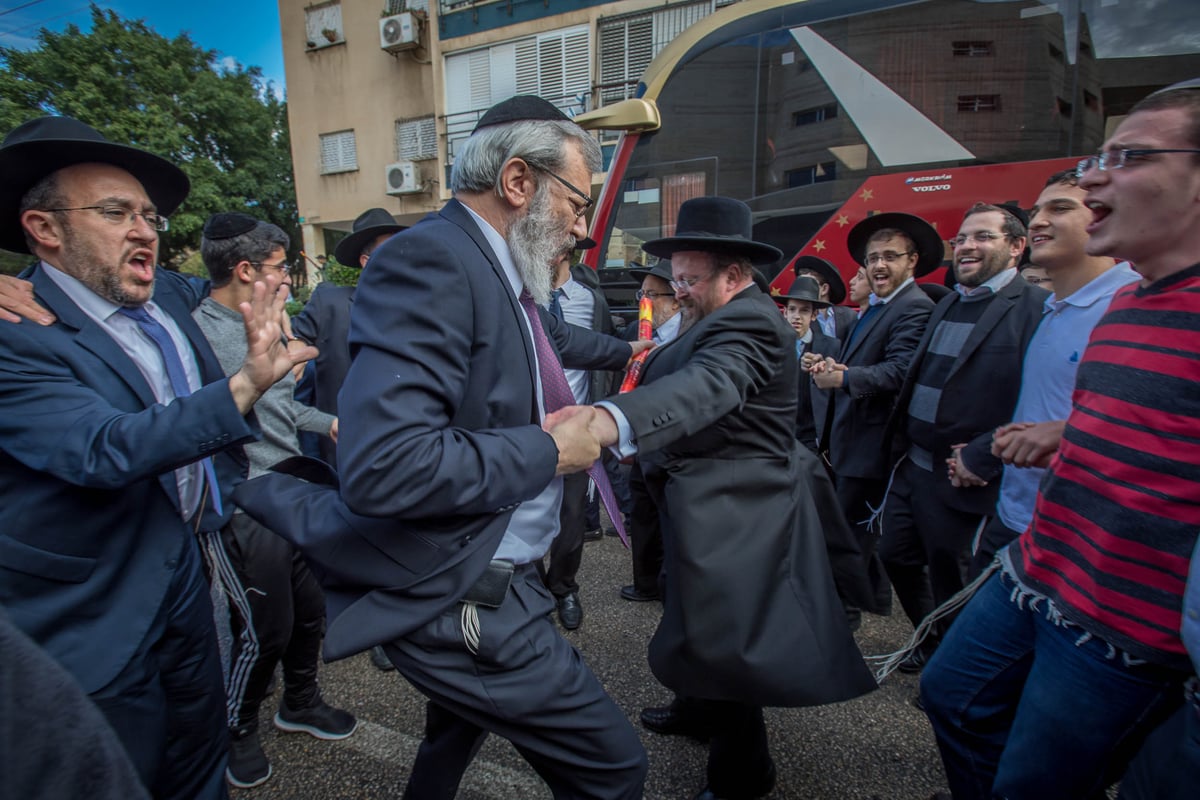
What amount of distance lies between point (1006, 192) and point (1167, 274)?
4146 millimetres

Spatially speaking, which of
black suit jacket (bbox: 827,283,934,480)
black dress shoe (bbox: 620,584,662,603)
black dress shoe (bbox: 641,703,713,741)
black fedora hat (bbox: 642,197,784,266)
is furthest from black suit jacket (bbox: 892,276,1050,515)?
black dress shoe (bbox: 620,584,662,603)

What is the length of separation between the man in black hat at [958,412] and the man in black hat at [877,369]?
0.20m

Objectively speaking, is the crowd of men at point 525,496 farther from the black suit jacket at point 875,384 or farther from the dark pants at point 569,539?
the dark pants at point 569,539

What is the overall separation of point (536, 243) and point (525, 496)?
655 mm

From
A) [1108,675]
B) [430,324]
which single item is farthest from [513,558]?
[1108,675]

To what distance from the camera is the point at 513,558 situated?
1.46 meters

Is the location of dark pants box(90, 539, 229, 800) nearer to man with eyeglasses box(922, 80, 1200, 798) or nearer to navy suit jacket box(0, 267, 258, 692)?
navy suit jacket box(0, 267, 258, 692)

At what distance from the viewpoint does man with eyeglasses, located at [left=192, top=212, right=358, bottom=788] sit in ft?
7.35

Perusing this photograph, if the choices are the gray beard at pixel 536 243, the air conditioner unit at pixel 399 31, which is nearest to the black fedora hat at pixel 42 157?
the gray beard at pixel 536 243

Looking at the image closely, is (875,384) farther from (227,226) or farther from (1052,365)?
(227,226)

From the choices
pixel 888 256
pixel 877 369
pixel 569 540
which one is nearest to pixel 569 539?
pixel 569 540

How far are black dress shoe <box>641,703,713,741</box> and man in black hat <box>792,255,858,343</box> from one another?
10.8 feet

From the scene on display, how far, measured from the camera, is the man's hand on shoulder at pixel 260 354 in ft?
4.69

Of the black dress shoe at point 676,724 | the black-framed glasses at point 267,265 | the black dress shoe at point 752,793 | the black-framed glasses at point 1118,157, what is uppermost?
the black-framed glasses at point 1118,157
